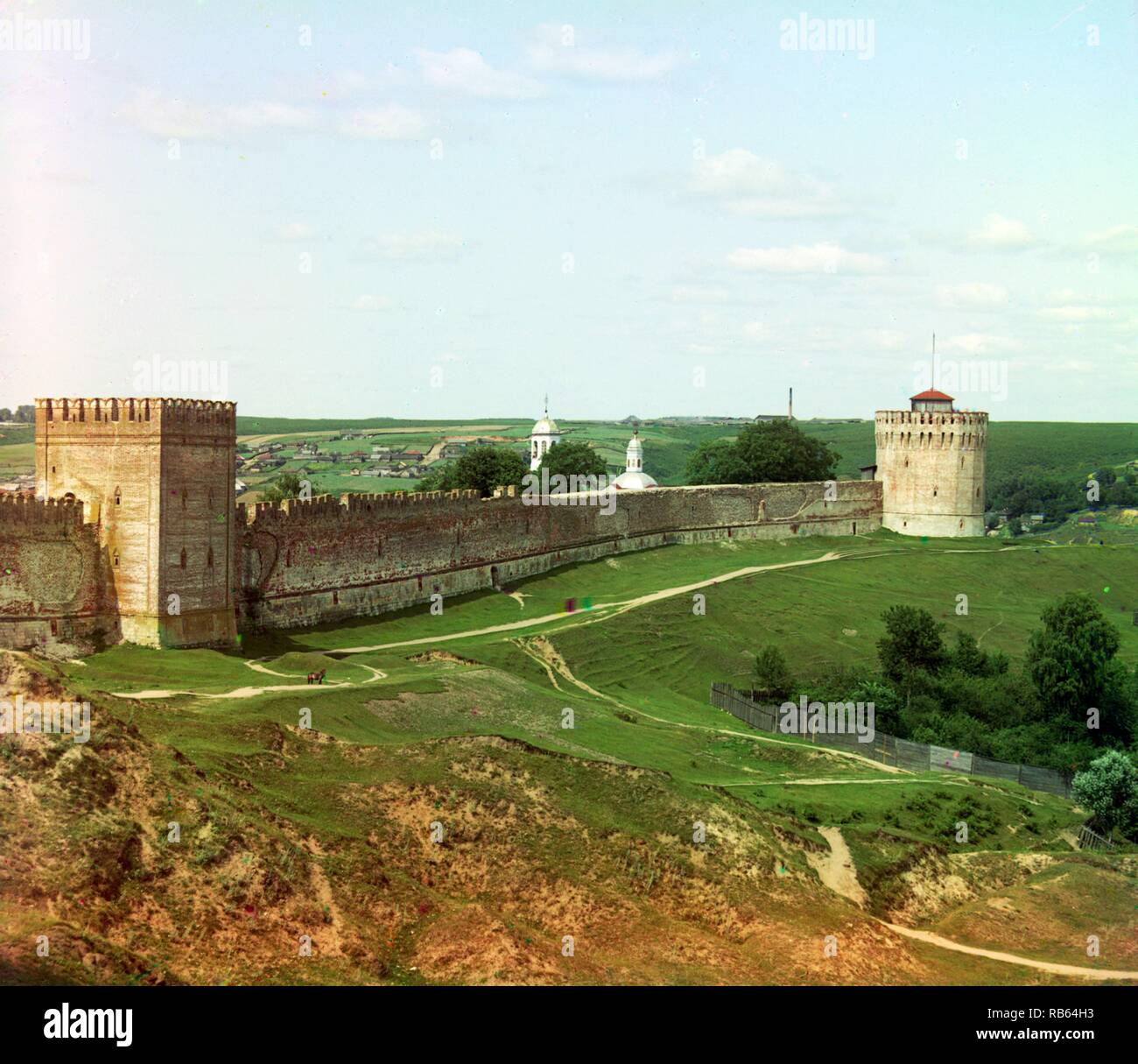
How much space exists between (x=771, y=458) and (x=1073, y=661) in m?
41.8

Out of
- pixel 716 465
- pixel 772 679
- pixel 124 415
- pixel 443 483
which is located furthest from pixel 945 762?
pixel 716 465

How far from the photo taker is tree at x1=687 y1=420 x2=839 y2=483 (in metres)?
93.0

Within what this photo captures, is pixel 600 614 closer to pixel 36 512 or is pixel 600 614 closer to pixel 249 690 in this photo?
pixel 249 690

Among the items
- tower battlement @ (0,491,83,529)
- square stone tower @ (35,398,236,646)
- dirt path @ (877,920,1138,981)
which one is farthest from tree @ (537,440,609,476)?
dirt path @ (877,920,1138,981)

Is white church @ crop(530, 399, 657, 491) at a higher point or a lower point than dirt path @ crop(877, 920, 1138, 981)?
higher

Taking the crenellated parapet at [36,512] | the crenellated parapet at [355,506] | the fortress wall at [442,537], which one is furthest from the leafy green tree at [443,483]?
the crenellated parapet at [36,512]

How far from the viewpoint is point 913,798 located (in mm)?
36625

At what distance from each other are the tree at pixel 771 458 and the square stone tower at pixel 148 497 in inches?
2171

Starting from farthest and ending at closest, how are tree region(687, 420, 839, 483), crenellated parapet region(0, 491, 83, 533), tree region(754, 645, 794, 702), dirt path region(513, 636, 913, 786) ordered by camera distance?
tree region(687, 420, 839, 483) < tree region(754, 645, 794, 702) < dirt path region(513, 636, 913, 786) < crenellated parapet region(0, 491, 83, 533)

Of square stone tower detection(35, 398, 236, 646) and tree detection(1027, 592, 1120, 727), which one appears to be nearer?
square stone tower detection(35, 398, 236, 646)

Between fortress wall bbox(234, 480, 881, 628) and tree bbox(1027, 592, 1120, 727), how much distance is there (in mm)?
20881

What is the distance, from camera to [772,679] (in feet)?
164

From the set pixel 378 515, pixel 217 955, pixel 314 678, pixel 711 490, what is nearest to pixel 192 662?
pixel 314 678

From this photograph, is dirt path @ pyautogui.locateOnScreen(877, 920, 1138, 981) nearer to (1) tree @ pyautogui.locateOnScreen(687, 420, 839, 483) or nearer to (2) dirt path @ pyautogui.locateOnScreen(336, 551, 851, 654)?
(2) dirt path @ pyautogui.locateOnScreen(336, 551, 851, 654)
